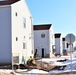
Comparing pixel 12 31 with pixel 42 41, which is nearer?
pixel 12 31

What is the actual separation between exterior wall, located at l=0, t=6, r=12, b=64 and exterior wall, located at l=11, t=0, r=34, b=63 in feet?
2.24

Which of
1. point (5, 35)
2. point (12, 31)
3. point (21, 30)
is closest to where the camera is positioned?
point (5, 35)

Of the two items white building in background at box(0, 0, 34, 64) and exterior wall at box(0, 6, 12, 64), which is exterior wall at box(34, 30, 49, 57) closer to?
white building in background at box(0, 0, 34, 64)

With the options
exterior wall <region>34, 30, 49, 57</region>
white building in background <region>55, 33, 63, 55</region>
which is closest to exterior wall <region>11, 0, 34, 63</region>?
exterior wall <region>34, 30, 49, 57</region>

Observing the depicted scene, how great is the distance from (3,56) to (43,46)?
24418 millimetres

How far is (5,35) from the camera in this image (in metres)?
28.3

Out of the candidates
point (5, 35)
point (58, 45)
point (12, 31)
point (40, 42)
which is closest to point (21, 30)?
point (12, 31)

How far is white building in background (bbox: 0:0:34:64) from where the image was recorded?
2827cm

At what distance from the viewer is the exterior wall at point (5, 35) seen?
2827cm

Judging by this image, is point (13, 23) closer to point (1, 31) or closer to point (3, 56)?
point (1, 31)

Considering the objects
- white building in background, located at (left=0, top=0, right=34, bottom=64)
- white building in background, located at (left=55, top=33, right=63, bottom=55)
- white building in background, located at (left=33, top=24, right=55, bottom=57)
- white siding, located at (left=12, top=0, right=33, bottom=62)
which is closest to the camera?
white building in background, located at (left=0, top=0, right=34, bottom=64)

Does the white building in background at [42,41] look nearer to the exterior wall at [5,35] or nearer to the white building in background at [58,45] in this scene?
the white building in background at [58,45]

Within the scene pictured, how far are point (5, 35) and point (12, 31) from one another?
2.90 ft

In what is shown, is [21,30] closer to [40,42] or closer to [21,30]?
[21,30]
